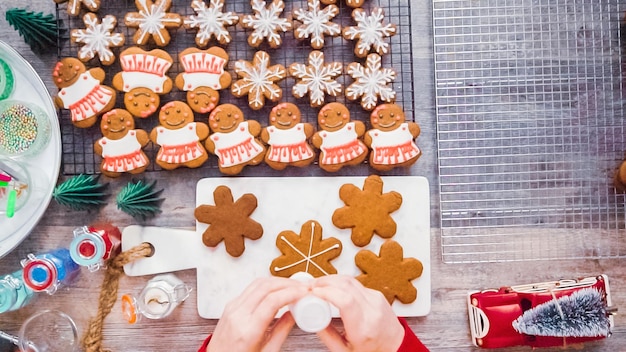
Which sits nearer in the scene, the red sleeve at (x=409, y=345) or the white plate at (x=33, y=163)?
the red sleeve at (x=409, y=345)

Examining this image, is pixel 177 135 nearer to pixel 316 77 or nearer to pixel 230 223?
pixel 230 223

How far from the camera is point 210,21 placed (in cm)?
154

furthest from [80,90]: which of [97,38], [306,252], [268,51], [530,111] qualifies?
[530,111]

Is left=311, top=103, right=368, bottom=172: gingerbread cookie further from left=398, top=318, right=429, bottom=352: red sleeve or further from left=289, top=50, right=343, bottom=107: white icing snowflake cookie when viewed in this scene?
left=398, top=318, right=429, bottom=352: red sleeve

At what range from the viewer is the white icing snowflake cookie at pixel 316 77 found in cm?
154

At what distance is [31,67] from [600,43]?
4.84 feet

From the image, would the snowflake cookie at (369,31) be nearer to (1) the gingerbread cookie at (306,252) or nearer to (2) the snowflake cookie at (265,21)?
(2) the snowflake cookie at (265,21)

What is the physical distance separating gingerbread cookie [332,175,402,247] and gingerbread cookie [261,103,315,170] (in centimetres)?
15

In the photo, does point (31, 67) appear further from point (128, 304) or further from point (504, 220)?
point (504, 220)

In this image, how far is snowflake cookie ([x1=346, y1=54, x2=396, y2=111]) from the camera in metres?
1.54

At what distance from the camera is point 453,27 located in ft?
5.20

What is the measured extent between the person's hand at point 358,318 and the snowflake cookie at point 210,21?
2.32 feet

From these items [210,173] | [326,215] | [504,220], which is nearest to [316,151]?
[326,215]

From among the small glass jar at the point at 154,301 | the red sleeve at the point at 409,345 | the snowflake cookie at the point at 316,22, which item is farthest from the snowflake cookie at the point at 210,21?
the red sleeve at the point at 409,345
